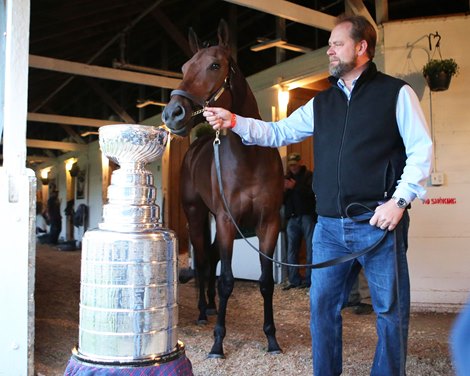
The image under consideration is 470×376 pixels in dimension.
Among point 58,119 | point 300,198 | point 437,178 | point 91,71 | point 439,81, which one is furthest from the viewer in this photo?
point 58,119

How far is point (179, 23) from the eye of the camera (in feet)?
26.0

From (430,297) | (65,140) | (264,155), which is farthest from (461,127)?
(65,140)

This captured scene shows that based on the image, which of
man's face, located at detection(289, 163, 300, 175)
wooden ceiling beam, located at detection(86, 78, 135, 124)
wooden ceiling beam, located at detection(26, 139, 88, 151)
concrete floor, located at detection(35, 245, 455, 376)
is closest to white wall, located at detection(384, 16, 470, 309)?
concrete floor, located at detection(35, 245, 455, 376)

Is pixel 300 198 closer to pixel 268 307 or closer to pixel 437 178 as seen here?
pixel 437 178

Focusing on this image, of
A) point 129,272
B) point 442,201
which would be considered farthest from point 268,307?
point 442,201

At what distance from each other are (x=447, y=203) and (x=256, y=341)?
7.77 ft

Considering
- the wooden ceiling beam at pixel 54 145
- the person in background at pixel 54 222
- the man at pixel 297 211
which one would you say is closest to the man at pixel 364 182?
the man at pixel 297 211

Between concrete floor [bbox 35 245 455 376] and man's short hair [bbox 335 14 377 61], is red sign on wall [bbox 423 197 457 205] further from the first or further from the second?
man's short hair [bbox 335 14 377 61]

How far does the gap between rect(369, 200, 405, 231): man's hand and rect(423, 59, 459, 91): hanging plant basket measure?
115 inches

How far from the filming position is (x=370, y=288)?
1863 millimetres

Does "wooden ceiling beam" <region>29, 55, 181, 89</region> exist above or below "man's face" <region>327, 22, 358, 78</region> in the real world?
above

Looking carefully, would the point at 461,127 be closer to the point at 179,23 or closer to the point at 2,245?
the point at 2,245

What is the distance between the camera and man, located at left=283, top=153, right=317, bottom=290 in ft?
18.4

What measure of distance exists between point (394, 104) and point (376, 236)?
49 centimetres
